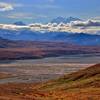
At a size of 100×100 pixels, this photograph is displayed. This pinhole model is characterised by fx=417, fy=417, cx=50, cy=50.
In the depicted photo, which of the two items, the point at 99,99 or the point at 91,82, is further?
the point at 91,82

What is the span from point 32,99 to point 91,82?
122 ft

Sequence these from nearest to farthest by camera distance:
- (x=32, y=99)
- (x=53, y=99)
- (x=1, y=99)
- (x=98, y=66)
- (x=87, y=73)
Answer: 1. (x=1, y=99)
2. (x=32, y=99)
3. (x=53, y=99)
4. (x=87, y=73)
5. (x=98, y=66)

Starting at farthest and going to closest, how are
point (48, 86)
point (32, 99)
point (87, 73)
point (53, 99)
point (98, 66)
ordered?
point (98, 66) < point (87, 73) < point (48, 86) < point (53, 99) < point (32, 99)

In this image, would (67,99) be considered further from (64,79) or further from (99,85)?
(64,79)

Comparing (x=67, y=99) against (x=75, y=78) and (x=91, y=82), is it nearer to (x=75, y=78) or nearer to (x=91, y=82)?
(x=91, y=82)

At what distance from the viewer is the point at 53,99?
70.4m

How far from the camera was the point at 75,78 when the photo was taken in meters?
115

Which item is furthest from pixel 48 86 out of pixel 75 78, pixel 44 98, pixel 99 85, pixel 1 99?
pixel 1 99

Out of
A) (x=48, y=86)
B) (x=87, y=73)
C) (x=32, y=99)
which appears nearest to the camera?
(x=32, y=99)

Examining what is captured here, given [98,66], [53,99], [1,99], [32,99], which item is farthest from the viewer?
[98,66]

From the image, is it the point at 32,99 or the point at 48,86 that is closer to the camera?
the point at 32,99

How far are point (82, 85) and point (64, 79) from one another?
19.0m

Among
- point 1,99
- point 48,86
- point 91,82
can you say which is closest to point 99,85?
A: point 91,82

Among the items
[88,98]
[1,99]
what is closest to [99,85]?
[88,98]
